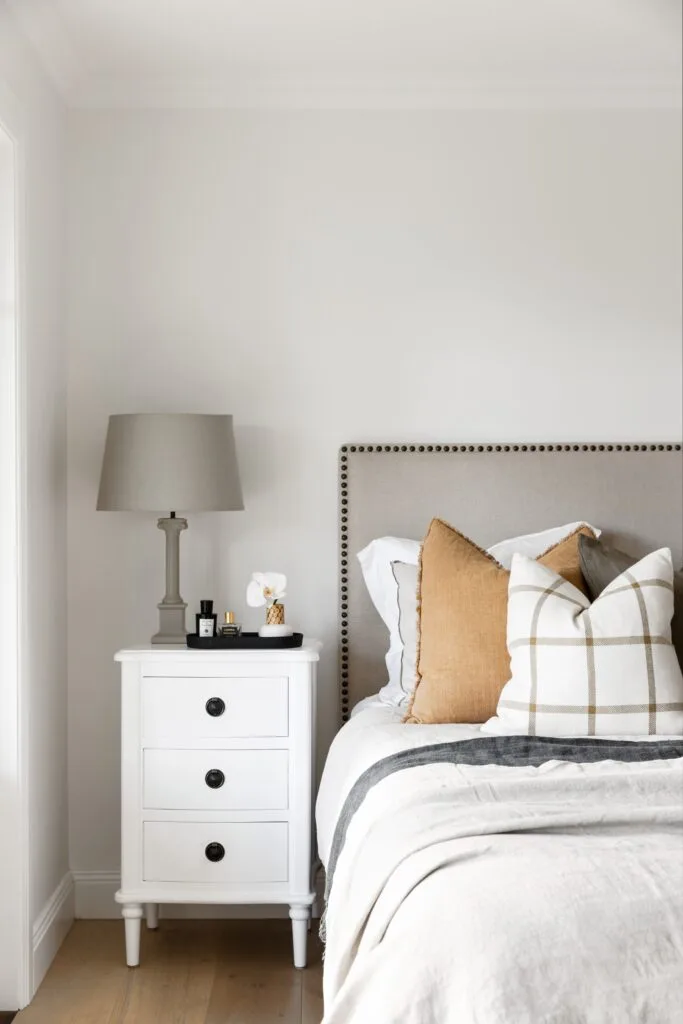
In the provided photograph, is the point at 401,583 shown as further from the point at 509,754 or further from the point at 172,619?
the point at 509,754

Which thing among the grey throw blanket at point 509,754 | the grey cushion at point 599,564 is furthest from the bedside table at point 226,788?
the grey cushion at point 599,564

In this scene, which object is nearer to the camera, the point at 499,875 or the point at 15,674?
the point at 499,875

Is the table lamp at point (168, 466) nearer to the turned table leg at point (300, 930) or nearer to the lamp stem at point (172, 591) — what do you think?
the lamp stem at point (172, 591)

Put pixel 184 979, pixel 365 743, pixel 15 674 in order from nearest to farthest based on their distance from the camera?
pixel 365 743 < pixel 15 674 < pixel 184 979

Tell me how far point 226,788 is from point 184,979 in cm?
52

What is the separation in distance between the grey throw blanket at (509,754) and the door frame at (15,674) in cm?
94

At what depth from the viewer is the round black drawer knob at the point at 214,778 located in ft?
9.69

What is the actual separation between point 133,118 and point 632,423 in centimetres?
187

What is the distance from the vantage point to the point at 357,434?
3410mm

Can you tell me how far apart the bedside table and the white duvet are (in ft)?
3.03

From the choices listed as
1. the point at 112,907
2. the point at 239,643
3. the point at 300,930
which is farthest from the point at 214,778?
the point at 112,907

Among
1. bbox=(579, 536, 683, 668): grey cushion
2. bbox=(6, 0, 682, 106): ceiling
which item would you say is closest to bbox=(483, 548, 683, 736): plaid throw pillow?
bbox=(579, 536, 683, 668): grey cushion

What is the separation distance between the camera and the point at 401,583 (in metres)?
3.07

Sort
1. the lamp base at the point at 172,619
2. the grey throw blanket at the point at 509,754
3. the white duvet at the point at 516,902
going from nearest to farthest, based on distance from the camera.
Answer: the white duvet at the point at 516,902
the grey throw blanket at the point at 509,754
the lamp base at the point at 172,619
